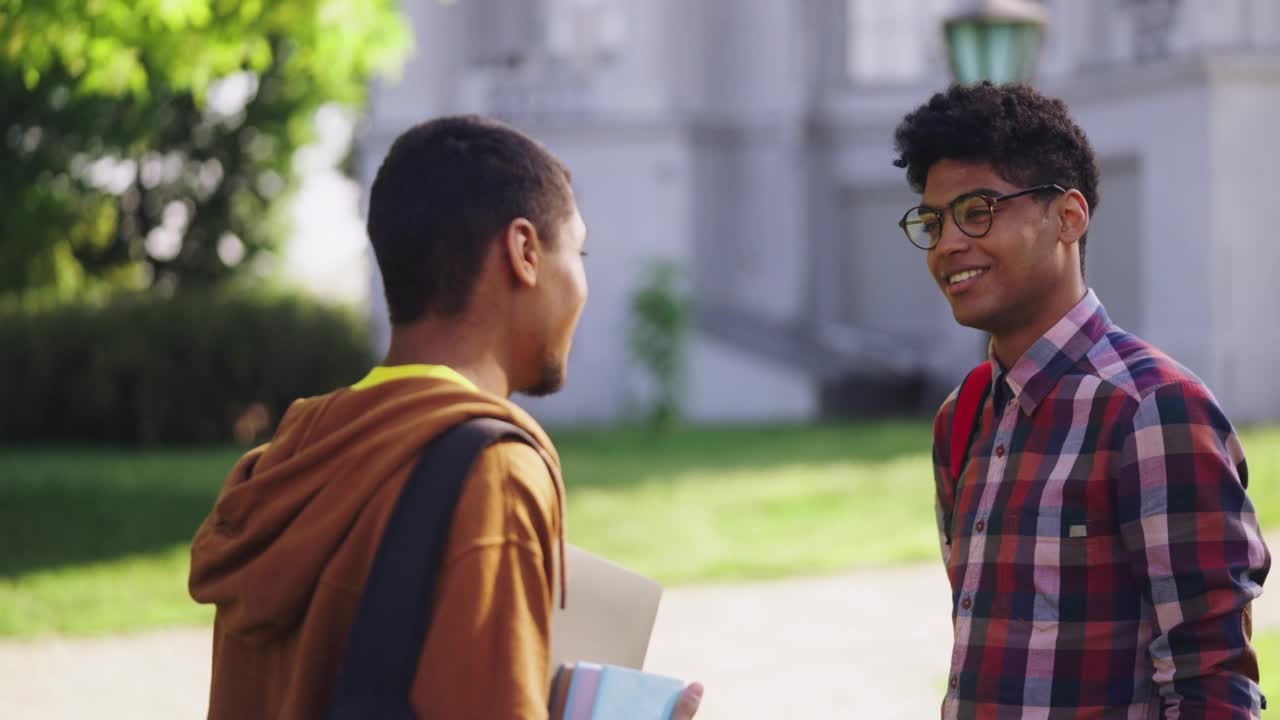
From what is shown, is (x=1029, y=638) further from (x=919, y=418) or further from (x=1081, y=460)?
(x=919, y=418)

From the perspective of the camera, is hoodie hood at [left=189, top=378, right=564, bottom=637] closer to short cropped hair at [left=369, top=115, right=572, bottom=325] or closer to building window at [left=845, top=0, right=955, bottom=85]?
short cropped hair at [left=369, top=115, right=572, bottom=325]

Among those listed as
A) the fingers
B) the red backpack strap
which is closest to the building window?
the red backpack strap

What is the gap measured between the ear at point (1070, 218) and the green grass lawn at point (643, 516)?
27.7 feet

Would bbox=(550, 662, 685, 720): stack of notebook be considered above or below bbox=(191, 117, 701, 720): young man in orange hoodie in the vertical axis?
below

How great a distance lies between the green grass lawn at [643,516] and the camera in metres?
11.4

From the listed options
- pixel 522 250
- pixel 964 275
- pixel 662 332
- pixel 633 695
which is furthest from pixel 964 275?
pixel 662 332

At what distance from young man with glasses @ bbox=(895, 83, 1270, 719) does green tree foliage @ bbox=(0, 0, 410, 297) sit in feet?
24.2

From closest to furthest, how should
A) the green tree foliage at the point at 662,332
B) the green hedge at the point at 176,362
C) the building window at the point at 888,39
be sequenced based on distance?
1. the green tree foliage at the point at 662,332
2. the green hedge at the point at 176,362
3. the building window at the point at 888,39

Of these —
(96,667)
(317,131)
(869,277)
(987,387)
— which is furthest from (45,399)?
(987,387)

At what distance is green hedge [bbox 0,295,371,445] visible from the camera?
2514cm

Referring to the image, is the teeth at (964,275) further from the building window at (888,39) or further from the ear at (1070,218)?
the building window at (888,39)

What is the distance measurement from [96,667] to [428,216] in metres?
7.52

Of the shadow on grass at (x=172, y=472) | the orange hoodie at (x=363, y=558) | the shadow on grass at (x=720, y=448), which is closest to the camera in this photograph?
the orange hoodie at (x=363, y=558)

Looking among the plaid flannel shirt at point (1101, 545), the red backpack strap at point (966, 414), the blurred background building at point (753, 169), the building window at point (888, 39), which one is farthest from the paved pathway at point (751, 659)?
the building window at point (888, 39)
